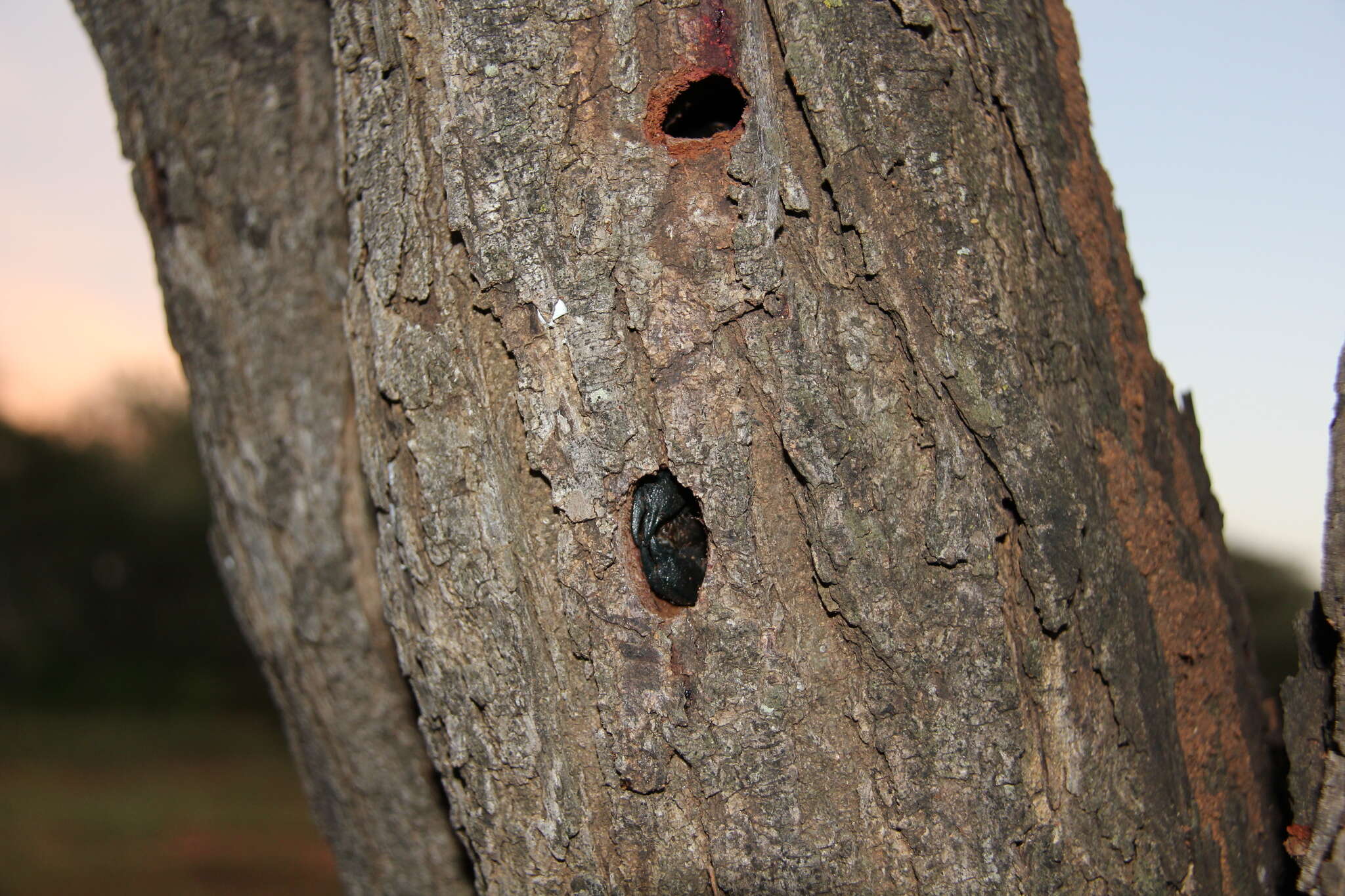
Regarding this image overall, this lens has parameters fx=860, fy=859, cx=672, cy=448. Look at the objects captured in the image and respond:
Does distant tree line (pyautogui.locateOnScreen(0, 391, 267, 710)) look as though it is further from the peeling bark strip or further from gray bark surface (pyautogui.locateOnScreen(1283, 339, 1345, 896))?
gray bark surface (pyautogui.locateOnScreen(1283, 339, 1345, 896))

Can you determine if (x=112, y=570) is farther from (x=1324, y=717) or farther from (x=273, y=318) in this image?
(x=1324, y=717)

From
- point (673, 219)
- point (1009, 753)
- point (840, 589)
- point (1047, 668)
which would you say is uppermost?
point (673, 219)

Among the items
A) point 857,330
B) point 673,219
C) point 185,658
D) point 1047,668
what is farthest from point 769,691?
point 185,658

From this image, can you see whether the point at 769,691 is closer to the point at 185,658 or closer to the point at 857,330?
the point at 857,330

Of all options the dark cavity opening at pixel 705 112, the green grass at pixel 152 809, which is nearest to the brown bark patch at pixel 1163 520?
the dark cavity opening at pixel 705 112

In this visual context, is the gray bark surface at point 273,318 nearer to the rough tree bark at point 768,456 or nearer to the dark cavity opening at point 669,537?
the rough tree bark at point 768,456

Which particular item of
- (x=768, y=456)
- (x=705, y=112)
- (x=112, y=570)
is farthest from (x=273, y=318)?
(x=112, y=570)
